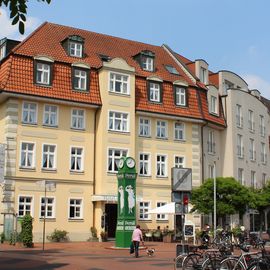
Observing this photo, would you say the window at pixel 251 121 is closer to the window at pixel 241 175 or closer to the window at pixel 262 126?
the window at pixel 262 126

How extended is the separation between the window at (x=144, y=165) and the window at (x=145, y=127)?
1.65 metres

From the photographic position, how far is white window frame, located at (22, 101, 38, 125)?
36.4m

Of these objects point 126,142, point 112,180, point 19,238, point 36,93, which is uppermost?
point 36,93

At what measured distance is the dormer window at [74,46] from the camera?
3966 cm

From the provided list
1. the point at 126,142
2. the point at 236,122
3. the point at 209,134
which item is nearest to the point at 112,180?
the point at 126,142

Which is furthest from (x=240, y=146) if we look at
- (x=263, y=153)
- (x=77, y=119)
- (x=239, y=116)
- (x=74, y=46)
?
(x=74, y=46)

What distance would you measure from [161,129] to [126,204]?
13.7 m

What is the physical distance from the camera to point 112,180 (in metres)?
38.8

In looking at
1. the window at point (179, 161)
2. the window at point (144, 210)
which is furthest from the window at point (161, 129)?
the window at point (144, 210)

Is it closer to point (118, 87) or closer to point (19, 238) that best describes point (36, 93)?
point (118, 87)

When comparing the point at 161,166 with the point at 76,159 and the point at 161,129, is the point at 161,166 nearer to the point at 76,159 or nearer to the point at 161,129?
the point at 161,129

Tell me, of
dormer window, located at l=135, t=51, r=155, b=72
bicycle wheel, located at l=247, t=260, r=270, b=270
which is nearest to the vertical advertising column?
dormer window, located at l=135, t=51, r=155, b=72

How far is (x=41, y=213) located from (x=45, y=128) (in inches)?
231

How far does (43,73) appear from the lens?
122ft
